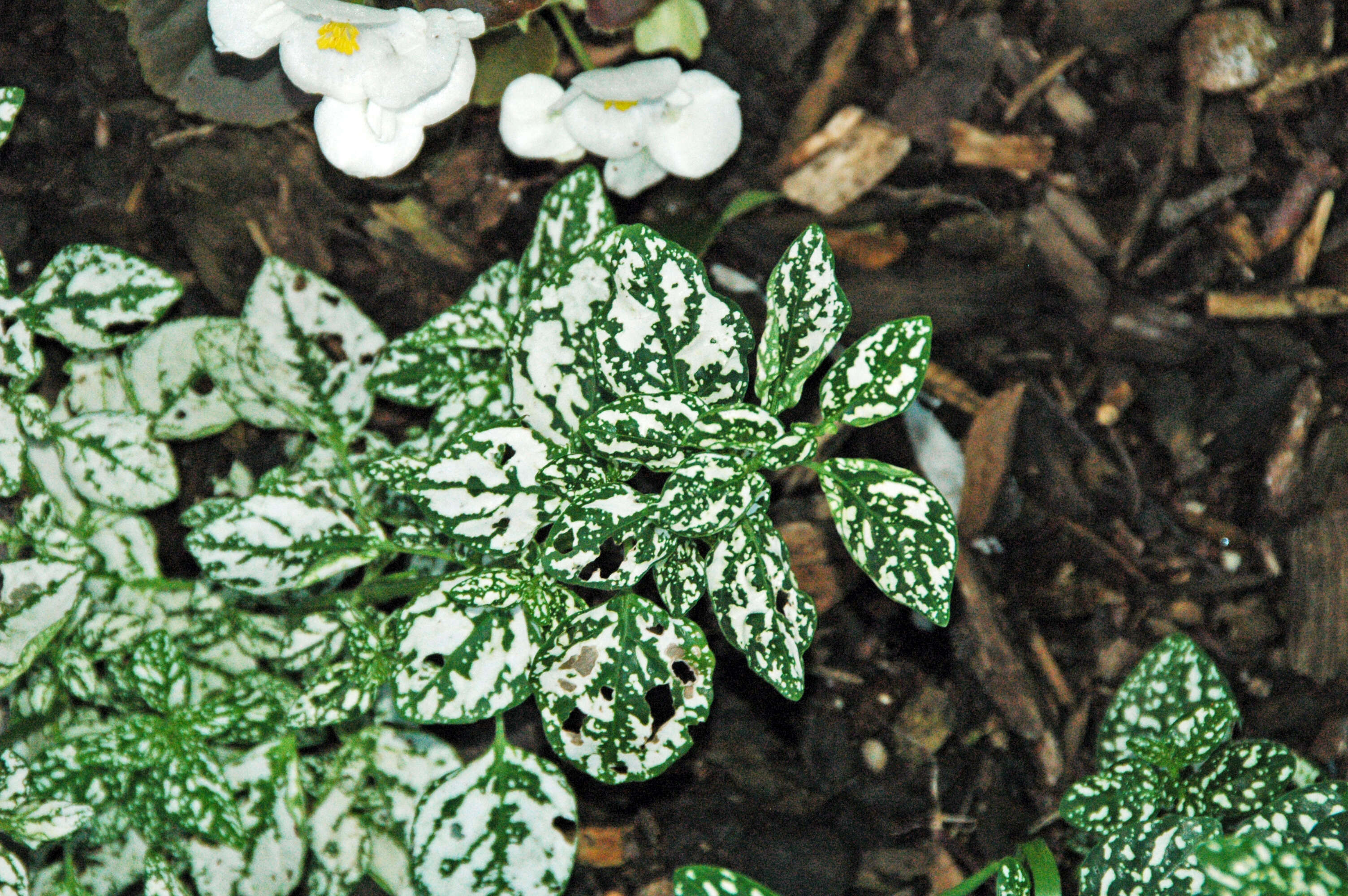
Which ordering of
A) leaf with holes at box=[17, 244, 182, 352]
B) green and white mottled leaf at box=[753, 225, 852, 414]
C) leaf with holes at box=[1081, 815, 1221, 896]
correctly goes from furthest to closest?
leaf with holes at box=[17, 244, 182, 352] < leaf with holes at box=[1081, 815, 1221, 896] < green and white mottled leaf at box=[753, 225, 852, 414]

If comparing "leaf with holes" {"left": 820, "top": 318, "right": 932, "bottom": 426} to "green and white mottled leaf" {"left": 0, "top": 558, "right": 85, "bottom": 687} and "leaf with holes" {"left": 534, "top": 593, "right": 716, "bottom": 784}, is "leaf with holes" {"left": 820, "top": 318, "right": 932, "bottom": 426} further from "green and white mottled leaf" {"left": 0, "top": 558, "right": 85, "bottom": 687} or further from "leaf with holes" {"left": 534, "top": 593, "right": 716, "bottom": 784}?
"green and white mottled leaf" {"left": 0, "top": 558, "right": 85, "bottom": 687}

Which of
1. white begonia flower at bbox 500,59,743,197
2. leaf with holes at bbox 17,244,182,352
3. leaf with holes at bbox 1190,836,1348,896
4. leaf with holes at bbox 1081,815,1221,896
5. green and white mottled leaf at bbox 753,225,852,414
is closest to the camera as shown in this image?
leaf with holes at bbox 1190,836,1348,896

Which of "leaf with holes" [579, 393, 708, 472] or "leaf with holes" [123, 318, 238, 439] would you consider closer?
"leaf with holes" [579, 393, 708, 472]

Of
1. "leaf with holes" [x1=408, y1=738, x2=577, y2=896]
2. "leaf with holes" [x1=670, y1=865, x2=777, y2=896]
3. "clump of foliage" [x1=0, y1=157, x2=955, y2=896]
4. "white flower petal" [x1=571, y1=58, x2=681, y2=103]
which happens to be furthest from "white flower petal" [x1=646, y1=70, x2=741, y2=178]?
"leaf with holes" [x1=670, y1=865, x2=777, y2=896]

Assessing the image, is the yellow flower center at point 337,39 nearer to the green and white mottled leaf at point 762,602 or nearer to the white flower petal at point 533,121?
the white flower petal at point 533,121

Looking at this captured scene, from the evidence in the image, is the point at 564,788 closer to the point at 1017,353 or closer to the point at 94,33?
the point at 1017,353

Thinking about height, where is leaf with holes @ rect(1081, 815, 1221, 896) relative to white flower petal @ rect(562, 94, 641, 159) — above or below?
below
